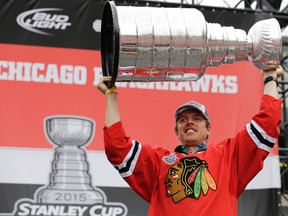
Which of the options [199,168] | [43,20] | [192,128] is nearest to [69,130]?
[43,20]

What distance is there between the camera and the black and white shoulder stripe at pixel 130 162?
1976 mm

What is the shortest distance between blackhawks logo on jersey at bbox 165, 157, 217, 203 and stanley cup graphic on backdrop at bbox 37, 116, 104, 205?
6.80 ft

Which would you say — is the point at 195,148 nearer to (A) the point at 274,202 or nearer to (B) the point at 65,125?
(B) the point at 65,125

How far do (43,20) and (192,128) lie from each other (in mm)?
2494

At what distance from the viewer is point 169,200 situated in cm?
194

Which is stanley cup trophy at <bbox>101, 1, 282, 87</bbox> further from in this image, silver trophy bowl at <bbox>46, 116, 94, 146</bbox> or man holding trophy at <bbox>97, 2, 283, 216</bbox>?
silver trophy bowl at <bbox>46, 116, 94, 146</bbox>

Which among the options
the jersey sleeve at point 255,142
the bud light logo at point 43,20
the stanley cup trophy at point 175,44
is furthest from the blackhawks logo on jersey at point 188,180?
the bud light logo at point 43,20

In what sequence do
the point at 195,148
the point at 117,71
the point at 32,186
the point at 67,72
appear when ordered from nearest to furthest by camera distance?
the point at 117,71, the point at 195,148, the point at 32,186, the point at 67,72

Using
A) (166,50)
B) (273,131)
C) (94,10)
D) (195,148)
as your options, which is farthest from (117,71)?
(94,10)

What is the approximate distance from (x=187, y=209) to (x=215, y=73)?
105 inches

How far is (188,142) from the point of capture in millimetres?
2057

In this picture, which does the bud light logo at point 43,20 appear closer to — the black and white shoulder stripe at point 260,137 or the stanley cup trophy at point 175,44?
the stanley cup trophy at point 175,44

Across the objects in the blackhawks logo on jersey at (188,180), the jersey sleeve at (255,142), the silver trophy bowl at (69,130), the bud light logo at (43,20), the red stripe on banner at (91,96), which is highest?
the bud light logo at (43,20)

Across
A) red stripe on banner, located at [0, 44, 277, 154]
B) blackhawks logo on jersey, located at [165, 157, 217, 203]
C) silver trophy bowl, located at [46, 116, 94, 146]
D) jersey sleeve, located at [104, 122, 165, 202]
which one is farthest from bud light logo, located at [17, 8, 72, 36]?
blackhawks logo on jersey, located at [165, 157, 217, 203]
